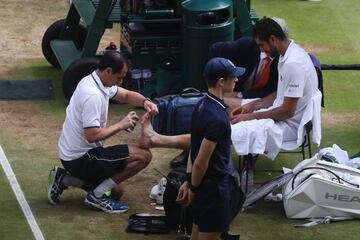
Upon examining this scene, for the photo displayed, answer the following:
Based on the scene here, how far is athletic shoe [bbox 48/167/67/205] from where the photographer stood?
29.0 feet

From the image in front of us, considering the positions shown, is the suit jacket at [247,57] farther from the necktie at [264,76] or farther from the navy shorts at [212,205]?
the navy shorts at [212,205]

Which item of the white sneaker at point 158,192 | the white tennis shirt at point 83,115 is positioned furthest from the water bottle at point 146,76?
the white tennis shirt at point 83,115

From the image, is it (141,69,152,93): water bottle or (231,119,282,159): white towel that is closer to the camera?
(231,119,282,159): white towel

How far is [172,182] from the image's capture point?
8.40 meters

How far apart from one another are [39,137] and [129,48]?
72.3 inches

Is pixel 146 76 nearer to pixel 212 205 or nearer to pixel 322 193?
→ pixel 322 193

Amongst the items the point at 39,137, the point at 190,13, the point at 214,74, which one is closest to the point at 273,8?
the point at 190,13

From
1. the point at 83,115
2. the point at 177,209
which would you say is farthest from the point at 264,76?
the point at 83,115

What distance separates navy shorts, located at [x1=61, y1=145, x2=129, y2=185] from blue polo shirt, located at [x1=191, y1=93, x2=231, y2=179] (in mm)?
1722

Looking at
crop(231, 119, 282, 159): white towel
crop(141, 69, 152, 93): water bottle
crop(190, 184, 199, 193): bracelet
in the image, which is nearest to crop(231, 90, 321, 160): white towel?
crop(231, 119, 282, 159): white towel

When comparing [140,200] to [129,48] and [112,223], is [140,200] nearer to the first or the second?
[112,223]

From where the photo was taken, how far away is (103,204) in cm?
878

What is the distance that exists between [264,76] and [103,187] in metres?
2.15

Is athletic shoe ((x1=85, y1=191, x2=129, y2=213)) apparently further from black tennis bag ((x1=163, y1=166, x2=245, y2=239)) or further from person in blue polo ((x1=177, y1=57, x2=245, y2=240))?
person in blue polo ((x1=177, y1=57, x2=245, y2=240))
